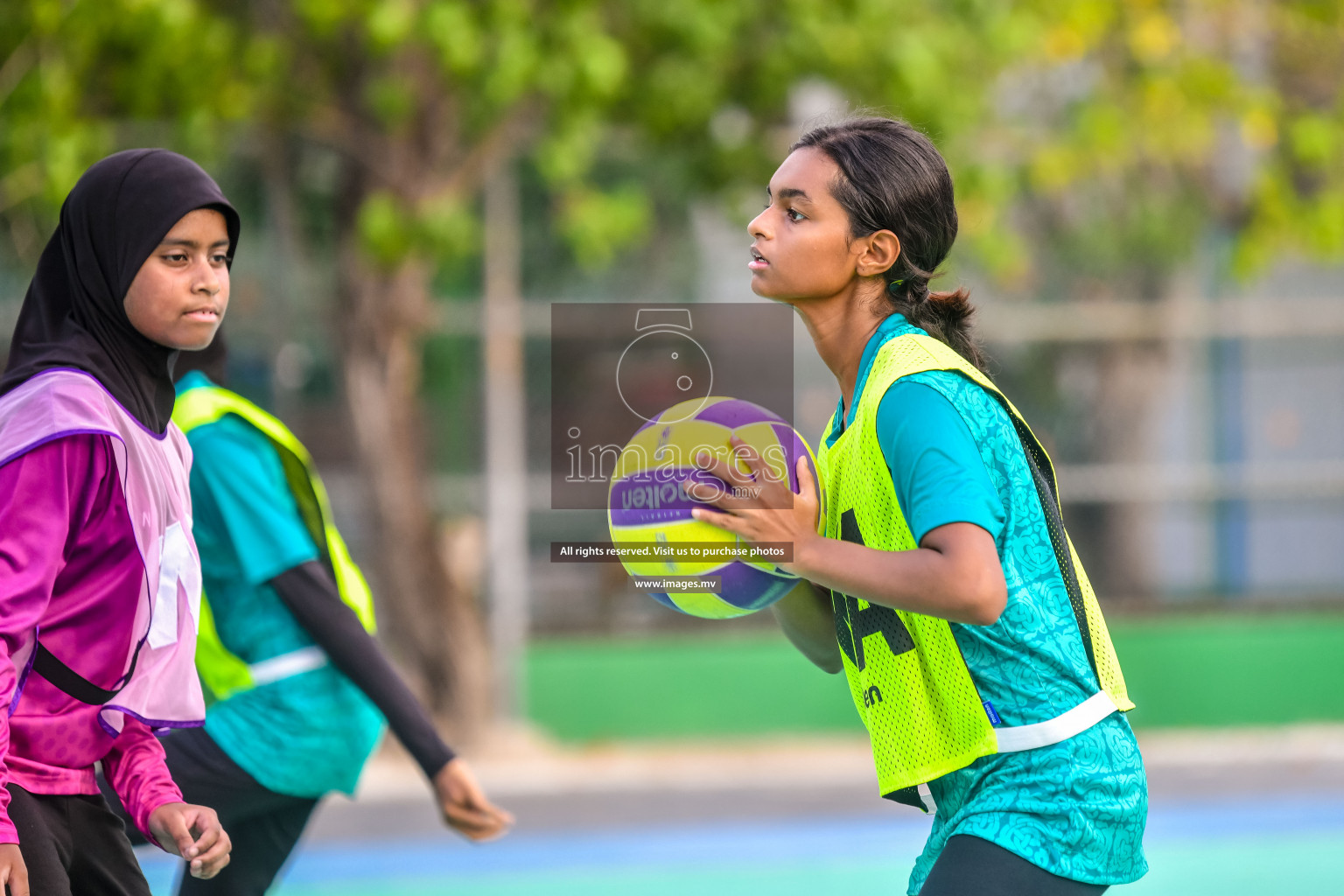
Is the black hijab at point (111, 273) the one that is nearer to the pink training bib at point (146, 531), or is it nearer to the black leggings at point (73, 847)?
the pink training bib at point (146, 531)

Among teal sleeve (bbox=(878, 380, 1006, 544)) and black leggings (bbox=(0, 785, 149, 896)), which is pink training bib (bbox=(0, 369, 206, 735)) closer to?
black leggings (bbox=(0, 785, 149, 896))

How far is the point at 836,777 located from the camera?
8047 millimetres

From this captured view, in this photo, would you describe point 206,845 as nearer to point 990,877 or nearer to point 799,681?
point 990,877

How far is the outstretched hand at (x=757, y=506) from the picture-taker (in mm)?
2209

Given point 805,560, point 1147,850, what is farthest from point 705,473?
point 1147,850

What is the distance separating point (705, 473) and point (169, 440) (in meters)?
1.02

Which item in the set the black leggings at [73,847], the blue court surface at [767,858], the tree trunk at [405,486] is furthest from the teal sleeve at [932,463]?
the tree trunk at [405,486]

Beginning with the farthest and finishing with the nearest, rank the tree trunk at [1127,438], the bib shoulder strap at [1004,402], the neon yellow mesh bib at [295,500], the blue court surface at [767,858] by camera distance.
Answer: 1. the tree trunk at [1127,438]
2. the blue court surface at [767,858]
3. the neon yellow mesh bib at [295,500]
4. the bib shoulder strap at [1004,402]

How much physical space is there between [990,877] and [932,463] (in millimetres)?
626

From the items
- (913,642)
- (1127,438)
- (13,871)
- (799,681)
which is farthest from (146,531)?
(1127,438)

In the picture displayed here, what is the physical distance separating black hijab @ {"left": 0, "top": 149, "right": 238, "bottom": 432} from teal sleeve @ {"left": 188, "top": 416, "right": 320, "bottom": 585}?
0.51m

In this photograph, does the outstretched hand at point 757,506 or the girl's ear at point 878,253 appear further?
the girl's ear at point 878,253

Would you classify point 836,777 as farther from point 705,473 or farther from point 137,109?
point 705,473

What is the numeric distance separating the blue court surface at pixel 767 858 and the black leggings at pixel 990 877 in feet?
13.4
